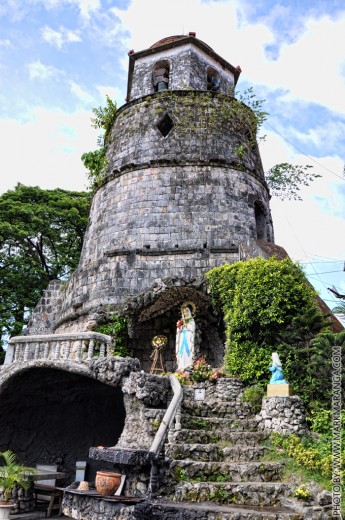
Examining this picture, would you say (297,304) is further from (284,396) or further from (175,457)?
(175,457)

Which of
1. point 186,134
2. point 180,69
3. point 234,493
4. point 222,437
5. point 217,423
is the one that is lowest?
point 234,493

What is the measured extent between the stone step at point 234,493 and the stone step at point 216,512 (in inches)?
7.5

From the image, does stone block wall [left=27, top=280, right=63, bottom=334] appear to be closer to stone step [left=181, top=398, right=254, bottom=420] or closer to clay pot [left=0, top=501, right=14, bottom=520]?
clay pot [left=0, top=501, right=14, bottom=520]

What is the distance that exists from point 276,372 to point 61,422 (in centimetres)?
732

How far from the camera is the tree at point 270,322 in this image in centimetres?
1014

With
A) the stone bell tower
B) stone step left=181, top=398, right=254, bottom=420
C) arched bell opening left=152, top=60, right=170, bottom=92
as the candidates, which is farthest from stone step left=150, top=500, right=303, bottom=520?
arched bell opening left=152, top=60, right=170, bottom=92

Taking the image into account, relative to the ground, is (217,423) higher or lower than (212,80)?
lower

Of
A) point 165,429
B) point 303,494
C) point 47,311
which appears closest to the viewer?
point 303,494

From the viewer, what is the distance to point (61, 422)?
1383cm

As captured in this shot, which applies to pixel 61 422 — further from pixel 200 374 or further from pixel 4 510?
pixel 200 374

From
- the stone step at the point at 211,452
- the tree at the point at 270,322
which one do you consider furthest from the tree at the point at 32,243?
the stone step at the point at 211,452

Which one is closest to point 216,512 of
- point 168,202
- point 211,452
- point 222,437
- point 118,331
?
point 211,452

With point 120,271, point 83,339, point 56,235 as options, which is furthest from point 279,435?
point 56,235

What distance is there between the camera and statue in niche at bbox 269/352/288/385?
950 centimetres
